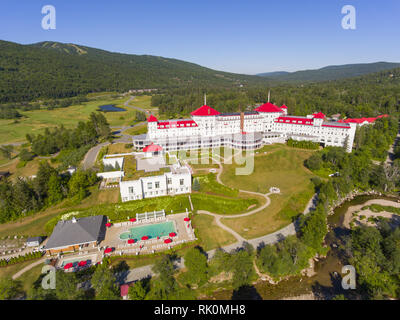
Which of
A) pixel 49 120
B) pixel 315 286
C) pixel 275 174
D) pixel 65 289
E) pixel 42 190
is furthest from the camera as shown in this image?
pixel 49 120

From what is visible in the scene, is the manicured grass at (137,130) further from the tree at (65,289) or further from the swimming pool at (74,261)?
the tree at (65,289)

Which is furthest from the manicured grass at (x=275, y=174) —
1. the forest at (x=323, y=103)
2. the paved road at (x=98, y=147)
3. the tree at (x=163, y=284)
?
the paved road at (x=98, y=147)

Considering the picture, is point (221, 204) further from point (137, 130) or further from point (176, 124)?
point (137, 130)

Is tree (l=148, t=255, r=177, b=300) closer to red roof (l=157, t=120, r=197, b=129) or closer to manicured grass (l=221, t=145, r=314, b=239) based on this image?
manicured grass (l=221, t=145, r=314, b=239)

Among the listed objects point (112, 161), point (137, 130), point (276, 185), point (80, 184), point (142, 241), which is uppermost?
point (137, 130)

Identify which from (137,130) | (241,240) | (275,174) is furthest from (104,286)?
(137,130)

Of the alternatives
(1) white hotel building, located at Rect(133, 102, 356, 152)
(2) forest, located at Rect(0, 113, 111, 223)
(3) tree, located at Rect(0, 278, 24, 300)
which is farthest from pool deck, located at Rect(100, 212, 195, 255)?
(1) white hotel building, located at Rect(133, 102, 356, 152)

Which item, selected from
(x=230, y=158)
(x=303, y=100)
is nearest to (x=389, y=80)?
(x=303, y=100)
